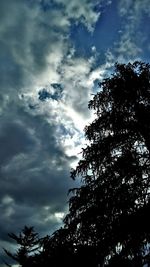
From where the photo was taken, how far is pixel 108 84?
12.7m

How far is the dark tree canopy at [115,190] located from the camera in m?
9.53

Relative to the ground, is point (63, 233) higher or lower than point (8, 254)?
Answer: lower

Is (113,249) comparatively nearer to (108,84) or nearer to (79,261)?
(79,261)

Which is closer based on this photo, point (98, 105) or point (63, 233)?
point (63, 233)

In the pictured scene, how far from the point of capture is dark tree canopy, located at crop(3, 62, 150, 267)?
9531 millimetres

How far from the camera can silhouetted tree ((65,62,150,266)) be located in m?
9.57

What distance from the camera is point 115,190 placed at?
10258 mm

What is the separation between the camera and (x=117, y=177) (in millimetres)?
10484

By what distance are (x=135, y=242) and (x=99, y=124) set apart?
4640mm

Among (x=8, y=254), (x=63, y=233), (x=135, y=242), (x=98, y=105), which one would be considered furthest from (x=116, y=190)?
(x=8, y=254)

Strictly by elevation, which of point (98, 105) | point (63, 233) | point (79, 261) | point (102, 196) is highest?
point (98, 105)

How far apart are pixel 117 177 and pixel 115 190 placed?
18.8 inches

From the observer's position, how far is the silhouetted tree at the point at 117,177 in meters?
9.57

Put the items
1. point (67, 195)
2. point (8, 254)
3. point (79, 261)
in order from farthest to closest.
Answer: point (8, 254) < point (67, 195) < point (79, 261)
